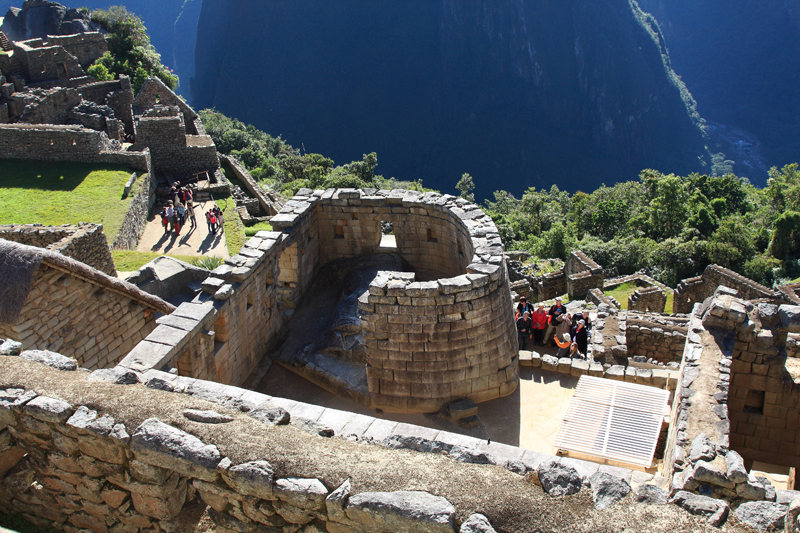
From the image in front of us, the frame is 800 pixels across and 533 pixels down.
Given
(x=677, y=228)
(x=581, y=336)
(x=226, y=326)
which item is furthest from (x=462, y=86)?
Result: (x=226, y=326)

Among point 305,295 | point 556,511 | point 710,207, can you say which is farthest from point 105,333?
point 710,207

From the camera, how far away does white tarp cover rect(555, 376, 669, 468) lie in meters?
8.77

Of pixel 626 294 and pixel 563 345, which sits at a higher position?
pixel 563 345

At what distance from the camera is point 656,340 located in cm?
1480

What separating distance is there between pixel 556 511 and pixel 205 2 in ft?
703

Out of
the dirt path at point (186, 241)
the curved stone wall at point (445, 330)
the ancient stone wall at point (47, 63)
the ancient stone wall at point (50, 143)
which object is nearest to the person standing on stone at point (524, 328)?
the curved stone wall at point (445, 330)

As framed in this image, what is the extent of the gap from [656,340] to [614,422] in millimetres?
6329

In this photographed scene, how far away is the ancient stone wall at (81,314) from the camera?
8.07m

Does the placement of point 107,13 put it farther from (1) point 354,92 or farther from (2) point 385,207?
(1) point 354,92

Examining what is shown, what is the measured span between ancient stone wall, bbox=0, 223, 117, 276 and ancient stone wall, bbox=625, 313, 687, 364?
13807mm

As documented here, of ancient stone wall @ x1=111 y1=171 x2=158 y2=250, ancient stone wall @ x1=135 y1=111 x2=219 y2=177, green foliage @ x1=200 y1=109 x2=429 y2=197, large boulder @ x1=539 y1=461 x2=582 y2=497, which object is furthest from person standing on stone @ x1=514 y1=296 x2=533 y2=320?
green foliage @ x1=200 y1=109 x2=429 y2=197

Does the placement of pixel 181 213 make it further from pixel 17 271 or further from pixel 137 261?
pixel 17 271

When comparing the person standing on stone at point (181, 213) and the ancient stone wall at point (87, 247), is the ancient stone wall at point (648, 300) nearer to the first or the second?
the ancient stone wall at point (87, 247)

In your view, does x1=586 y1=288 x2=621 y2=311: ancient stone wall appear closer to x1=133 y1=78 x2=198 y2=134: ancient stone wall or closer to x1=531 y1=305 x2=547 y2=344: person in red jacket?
x1=531 y1=305 x2=547 y2=344: person in red jacket
